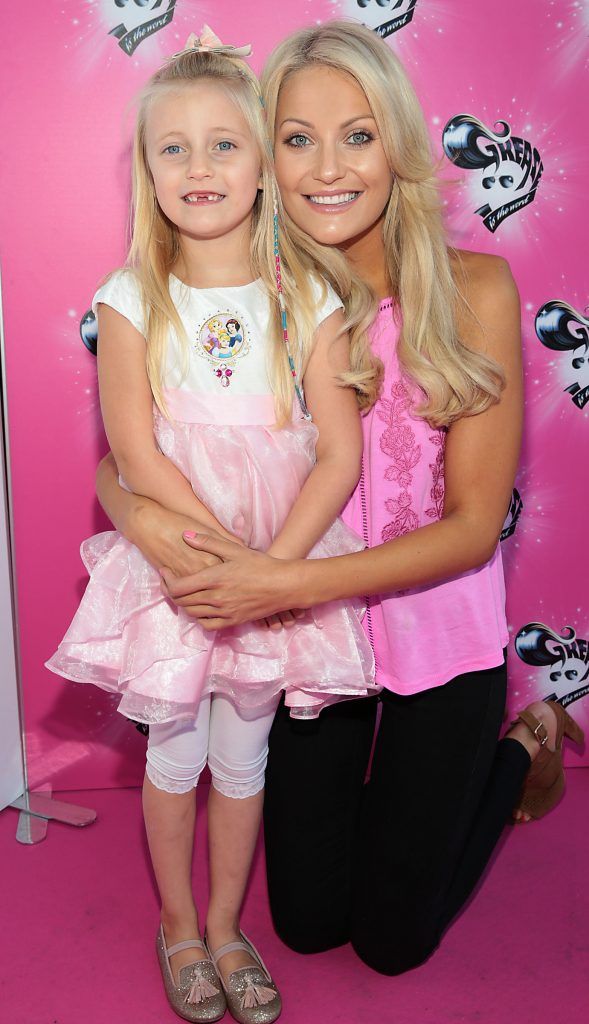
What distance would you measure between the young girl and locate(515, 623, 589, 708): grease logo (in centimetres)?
97

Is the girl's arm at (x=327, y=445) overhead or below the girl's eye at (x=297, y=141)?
below

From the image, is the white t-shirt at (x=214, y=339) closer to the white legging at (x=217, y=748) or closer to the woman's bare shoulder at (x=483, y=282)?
the woman's bare shoulder at (x=483, y=282)

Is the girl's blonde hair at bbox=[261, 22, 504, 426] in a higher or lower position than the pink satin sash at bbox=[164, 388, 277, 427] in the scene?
higher

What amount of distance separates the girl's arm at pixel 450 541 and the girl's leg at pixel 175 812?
11.7 inches

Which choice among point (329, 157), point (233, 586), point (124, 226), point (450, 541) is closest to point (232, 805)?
point (233, 586)

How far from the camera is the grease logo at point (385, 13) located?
7.52 ft

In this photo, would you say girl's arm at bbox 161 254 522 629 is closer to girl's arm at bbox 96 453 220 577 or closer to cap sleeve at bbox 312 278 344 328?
girl's arm at bbox 96 453 220 577

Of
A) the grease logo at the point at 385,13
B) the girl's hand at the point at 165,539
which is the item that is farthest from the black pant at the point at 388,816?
the grease logo at the point at 385,13

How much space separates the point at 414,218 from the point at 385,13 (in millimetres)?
709

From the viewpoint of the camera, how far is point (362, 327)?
1.89 metres

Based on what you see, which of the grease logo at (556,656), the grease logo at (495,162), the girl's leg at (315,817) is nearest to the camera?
the girl's leg at (315,817)

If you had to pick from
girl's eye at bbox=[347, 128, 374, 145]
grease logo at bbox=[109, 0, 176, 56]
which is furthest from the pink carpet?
grease logo at bbox=[109, 0, 176, 56]

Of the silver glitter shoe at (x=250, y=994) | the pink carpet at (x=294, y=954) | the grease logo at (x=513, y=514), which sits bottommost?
the pink carpet at (x=294, y=954)

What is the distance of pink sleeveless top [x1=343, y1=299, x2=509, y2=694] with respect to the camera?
75.0 inches
